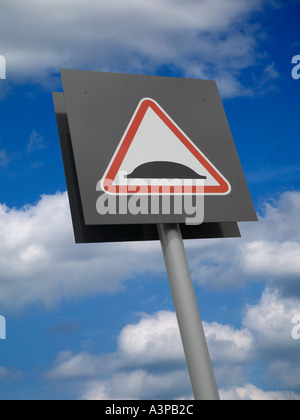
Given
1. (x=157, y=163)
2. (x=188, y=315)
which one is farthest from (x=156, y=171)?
(x=188, y=315)

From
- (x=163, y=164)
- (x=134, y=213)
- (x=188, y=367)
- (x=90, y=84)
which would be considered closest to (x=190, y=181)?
(x=163, y=164)

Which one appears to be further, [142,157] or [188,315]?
[142,157]

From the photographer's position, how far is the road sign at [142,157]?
339 centimetres

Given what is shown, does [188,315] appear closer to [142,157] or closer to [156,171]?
[156,171]

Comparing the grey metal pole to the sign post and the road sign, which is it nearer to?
the sign post

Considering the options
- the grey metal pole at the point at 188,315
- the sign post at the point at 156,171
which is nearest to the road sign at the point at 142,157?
the sign post at the point at 156,171

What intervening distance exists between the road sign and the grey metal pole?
6.2 inches

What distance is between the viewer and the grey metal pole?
317 centimetres

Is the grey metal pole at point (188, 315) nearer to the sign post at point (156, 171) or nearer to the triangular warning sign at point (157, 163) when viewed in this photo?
the sign post at point (156, 171)

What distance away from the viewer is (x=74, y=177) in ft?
11.9

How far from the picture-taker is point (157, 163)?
362 cm

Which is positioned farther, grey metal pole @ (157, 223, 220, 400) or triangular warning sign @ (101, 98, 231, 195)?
triangular warning sign @ (101, 98, 231, 195)

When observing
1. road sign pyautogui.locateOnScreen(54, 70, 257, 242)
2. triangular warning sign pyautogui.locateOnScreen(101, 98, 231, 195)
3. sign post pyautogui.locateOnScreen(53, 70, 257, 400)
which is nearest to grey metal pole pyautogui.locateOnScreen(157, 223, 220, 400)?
sign post pyautogui.locateOnScreen(53, 70, 257, 400)

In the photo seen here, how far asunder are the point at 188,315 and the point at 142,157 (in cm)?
114
